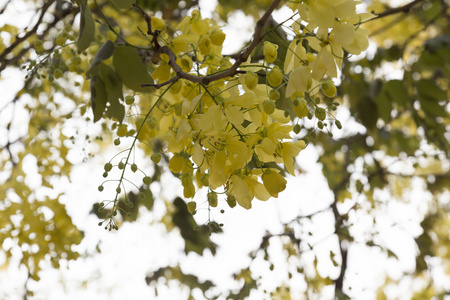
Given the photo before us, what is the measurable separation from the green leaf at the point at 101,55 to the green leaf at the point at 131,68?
0.12 ft

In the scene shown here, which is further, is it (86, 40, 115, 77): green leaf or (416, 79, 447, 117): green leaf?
(416, 79, 447, 117): green leaf

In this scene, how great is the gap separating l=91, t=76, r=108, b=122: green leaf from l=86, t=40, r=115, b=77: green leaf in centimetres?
4

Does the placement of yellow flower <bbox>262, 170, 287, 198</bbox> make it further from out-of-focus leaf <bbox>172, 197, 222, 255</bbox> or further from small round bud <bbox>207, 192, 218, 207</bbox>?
out-of-focus leaf <bbox>172, 197, 222, 255</bbox>

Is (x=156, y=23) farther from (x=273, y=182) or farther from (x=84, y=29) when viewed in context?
(x=273, y=182)

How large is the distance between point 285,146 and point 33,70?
56cm

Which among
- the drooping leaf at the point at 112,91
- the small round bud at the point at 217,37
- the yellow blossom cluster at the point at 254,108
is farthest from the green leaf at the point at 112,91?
the small round bud at the point at 217,37

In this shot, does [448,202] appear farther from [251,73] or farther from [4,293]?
[4,293]

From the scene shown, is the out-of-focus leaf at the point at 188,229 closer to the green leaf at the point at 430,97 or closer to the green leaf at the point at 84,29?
the green leaf at the point at 84,29

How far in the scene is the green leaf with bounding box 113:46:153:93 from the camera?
0.73 metres

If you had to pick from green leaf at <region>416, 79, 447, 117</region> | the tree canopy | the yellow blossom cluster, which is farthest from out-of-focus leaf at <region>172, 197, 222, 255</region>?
green leaf at <region>416, 79, 447, 117</region>

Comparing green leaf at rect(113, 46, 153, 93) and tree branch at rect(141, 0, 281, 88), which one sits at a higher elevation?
green leaf at rect(113, 46, 153, 93)

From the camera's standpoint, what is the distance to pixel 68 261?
1.21m

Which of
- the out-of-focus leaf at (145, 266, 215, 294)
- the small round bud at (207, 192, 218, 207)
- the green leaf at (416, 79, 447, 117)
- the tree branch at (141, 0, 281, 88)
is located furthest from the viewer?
the out-of-focus leaf at (145, 266, 215, 294)

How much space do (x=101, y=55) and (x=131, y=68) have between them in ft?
0.23
